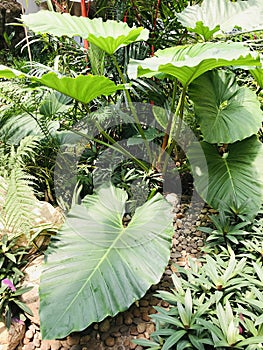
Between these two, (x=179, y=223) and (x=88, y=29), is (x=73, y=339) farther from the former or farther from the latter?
(x=88, y=29)

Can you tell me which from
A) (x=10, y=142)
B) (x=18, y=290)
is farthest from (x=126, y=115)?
(x=18, y=290)

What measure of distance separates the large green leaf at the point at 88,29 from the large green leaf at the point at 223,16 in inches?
14.6

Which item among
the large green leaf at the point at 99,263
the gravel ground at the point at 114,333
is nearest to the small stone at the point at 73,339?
the gravel ground at the point at 114,333

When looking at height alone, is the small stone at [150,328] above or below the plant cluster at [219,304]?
below

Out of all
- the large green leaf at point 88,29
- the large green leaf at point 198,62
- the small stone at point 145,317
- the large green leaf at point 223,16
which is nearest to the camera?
the large green leaf at point 198,62

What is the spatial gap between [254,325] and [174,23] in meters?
1.81

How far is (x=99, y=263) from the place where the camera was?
126 centimetres

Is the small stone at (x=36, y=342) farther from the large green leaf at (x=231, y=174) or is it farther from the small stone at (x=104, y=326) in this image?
the large green leaf at (x=231, y=174)

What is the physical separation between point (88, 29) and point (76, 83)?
48cm

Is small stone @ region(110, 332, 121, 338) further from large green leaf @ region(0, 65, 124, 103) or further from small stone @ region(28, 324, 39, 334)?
large green leaf @ region(0, 65, 124, 103)

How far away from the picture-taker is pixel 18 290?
1348mm

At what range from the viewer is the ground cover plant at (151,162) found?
1153mm

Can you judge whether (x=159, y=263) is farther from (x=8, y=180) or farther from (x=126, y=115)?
(x=126, y=115)

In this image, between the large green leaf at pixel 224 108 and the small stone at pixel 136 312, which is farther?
the large green leaf at pixel 224 108
